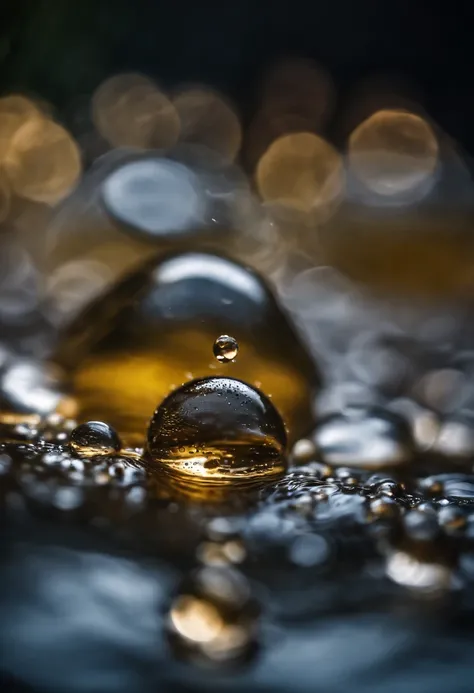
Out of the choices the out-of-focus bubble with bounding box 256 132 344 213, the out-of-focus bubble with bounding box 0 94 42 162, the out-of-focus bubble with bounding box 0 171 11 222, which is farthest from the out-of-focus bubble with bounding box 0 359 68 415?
the out-of-focus bubble with bounding box 0 94 42 162

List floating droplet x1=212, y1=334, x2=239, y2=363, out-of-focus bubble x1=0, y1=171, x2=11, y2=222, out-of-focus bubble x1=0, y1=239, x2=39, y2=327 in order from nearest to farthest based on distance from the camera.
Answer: floating droplet x1=212, y1=334, x2=239, y2=363
out-of-focus bubble x1=0, y1=239, x2=39, y2=327
out-of-focus bubble x1=0, y1=171, x2=11, y2=222

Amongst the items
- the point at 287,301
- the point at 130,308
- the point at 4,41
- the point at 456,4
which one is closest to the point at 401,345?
the point at 287,301

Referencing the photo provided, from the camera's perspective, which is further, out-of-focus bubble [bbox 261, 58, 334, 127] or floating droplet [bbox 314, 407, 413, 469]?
out-of-focus bubble [bbox 261, 58, 334, 127]

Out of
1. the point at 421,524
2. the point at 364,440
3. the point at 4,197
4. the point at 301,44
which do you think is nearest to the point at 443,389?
the point at 364,440

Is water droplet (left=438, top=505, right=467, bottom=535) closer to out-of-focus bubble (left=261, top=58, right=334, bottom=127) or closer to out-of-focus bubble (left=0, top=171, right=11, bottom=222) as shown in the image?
out-of-focus bubble (left=0, top=171, right=11, bottom=222)

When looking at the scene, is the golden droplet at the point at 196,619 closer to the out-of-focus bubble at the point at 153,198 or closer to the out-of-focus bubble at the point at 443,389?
the out-of-focus bubble at the point at 443,389

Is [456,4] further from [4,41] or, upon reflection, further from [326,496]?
[326,496]
